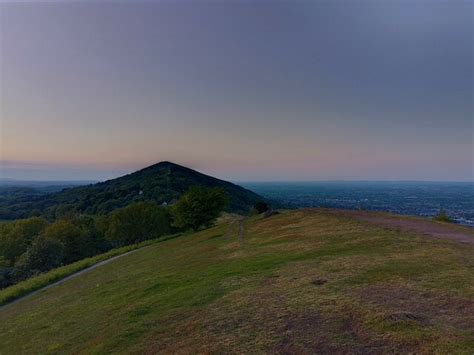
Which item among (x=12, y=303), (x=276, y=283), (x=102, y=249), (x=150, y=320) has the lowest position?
(x=102, y=249)

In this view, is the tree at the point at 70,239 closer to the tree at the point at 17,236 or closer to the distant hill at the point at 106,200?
the tree at the point at 17,236

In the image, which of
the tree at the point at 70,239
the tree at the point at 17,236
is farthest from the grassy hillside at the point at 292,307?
the tree at the point at 17,236

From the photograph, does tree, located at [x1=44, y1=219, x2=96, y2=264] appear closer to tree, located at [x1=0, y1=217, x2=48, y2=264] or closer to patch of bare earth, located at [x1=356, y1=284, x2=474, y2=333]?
tree, located at [x1=0, y1=217, x2=48, y2=264]

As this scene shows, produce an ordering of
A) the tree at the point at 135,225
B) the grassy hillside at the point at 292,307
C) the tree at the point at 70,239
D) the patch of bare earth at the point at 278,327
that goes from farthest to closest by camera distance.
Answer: the tree at the point at 135,225 < the tree at the point at 70,239 < the grassy hillside at the point at 292,307 < the patch of bare earth at the point at 278,327

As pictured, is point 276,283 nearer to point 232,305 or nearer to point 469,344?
point 232,305

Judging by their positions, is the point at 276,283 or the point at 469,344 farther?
the point at 276,283

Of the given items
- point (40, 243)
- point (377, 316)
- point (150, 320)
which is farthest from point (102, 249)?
point (377, 316)

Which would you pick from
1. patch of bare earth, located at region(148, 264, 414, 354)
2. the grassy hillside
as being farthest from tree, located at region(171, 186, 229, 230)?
patch of bare earth, located at region(148, 264, 414, 354)
